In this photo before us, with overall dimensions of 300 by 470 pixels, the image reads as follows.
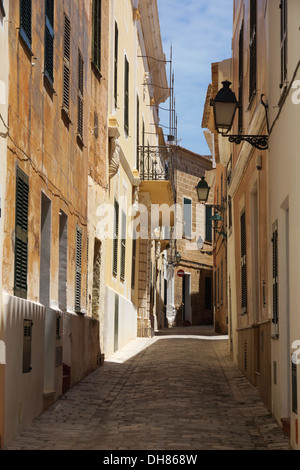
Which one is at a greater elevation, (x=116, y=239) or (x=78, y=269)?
(x=116, y=239)

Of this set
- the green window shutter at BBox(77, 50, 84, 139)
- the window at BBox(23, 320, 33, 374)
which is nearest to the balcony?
the green window shutter at BBox(77, 50, 84, 139)

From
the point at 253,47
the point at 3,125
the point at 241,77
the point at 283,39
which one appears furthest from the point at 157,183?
the point at 3,125

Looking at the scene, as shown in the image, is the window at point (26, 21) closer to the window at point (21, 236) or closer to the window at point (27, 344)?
the window at point (21, 236)

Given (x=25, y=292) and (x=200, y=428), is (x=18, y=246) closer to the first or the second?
(x=25, y=292)

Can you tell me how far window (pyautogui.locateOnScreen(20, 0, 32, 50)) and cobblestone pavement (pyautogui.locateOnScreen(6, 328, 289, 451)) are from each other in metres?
4.41

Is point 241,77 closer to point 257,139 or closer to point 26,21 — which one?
point 257,139

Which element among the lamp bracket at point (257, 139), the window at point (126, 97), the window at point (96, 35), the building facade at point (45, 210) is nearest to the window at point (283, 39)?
the lamp bracket at point (257, 139)

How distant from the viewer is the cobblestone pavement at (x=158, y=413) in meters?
8.68

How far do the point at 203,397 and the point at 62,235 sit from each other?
3.27 meters

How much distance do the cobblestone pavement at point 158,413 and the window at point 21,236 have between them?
1624mm

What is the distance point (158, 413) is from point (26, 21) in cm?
505

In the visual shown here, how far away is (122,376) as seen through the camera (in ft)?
49.3

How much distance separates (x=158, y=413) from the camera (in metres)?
10.6
